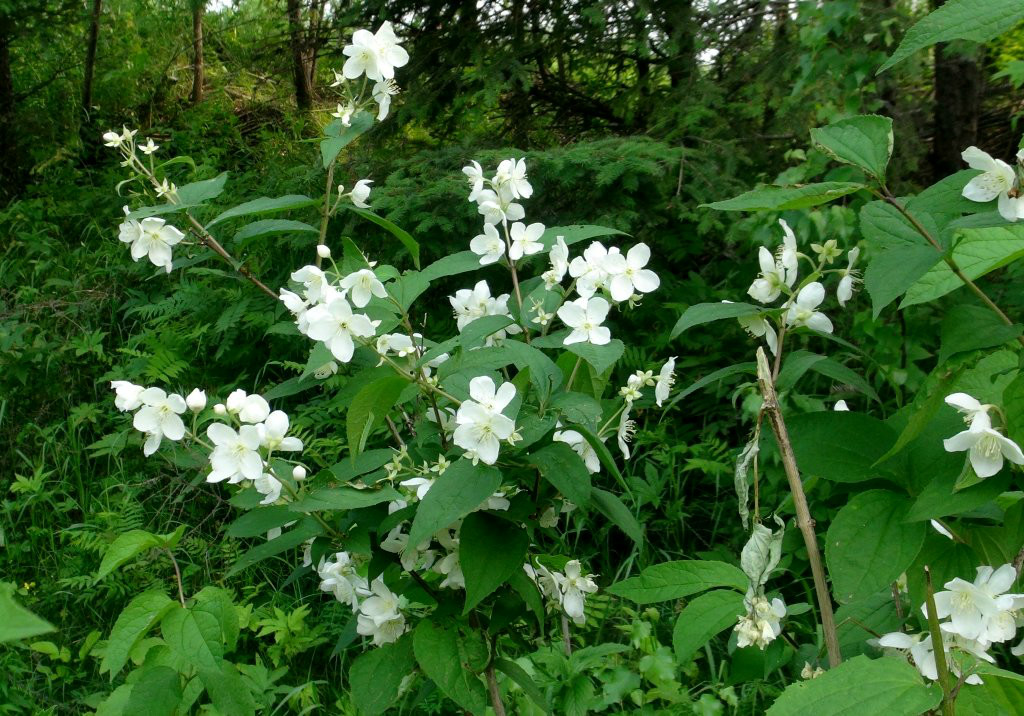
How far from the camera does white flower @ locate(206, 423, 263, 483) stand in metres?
1.07

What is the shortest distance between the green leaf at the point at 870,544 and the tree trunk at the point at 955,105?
2820mm

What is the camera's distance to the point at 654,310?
3309 millimetres

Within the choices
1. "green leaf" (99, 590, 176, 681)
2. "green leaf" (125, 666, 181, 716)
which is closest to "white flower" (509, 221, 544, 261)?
"green leaf" (99, 590, 176, 681)

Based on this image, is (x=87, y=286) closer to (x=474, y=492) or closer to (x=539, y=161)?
(x=539, y=161)

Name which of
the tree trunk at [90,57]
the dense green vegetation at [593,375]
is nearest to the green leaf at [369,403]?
the dense green vegetation at [593,375]

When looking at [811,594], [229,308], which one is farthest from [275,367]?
[811,594]

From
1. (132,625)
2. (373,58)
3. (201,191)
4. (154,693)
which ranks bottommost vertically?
(154,693)

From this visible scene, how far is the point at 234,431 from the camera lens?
3.61 feet

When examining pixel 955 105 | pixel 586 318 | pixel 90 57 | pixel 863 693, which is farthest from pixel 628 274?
pixel 90 57

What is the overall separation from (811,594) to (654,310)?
1181mm

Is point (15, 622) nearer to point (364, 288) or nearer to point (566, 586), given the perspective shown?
point (364, 288)

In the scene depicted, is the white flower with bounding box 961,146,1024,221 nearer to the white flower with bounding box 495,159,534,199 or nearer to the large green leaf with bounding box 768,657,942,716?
the large green leaf with bounding box 768,657,942,716

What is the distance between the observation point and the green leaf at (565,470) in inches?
39.7

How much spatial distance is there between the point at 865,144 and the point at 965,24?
143 millimetres
